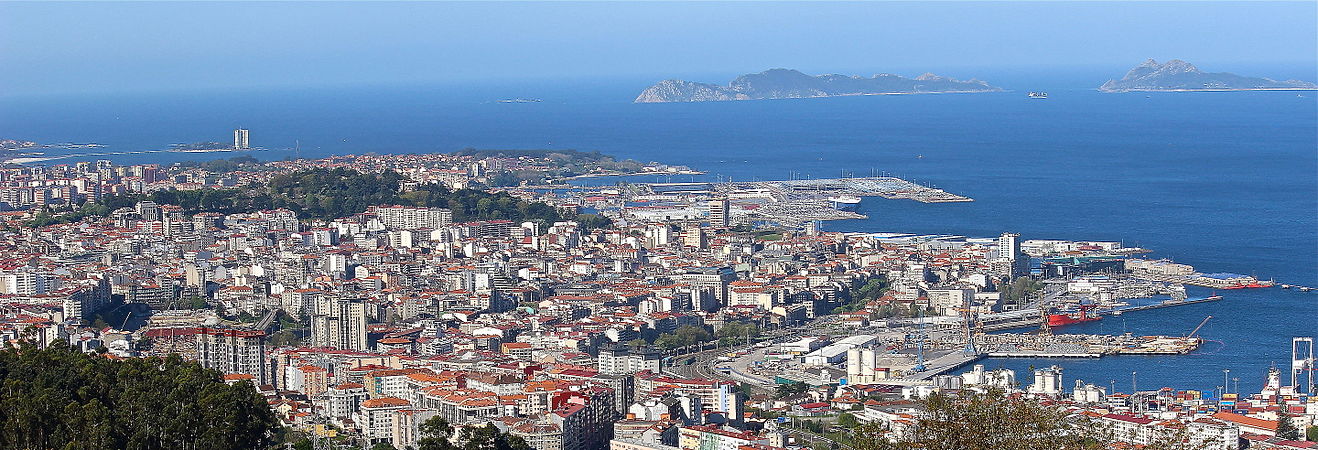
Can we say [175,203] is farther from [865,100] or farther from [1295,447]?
[865,100]

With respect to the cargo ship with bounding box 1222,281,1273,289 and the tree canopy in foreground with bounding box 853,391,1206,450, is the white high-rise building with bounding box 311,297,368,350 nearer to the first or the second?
the cargo ship with bounding box 1222,281,1273,289

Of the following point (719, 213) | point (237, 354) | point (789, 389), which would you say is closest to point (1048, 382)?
point (789, 389)

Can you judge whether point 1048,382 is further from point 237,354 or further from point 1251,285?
point 1251,285

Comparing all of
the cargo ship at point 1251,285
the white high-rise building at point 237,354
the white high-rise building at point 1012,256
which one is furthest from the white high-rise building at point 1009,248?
the white high-rise building at point 237,354

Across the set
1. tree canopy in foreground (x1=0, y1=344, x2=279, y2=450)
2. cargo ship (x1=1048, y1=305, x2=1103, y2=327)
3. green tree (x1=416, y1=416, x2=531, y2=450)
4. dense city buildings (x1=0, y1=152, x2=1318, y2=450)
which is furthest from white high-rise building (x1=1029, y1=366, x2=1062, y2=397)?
tree canopy in foreground (x1=0, y1=344, x2=279, y2=450)

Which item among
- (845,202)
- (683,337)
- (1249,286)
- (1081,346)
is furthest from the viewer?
(845,202)

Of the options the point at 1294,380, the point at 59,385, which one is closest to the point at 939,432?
the point at 59,385
